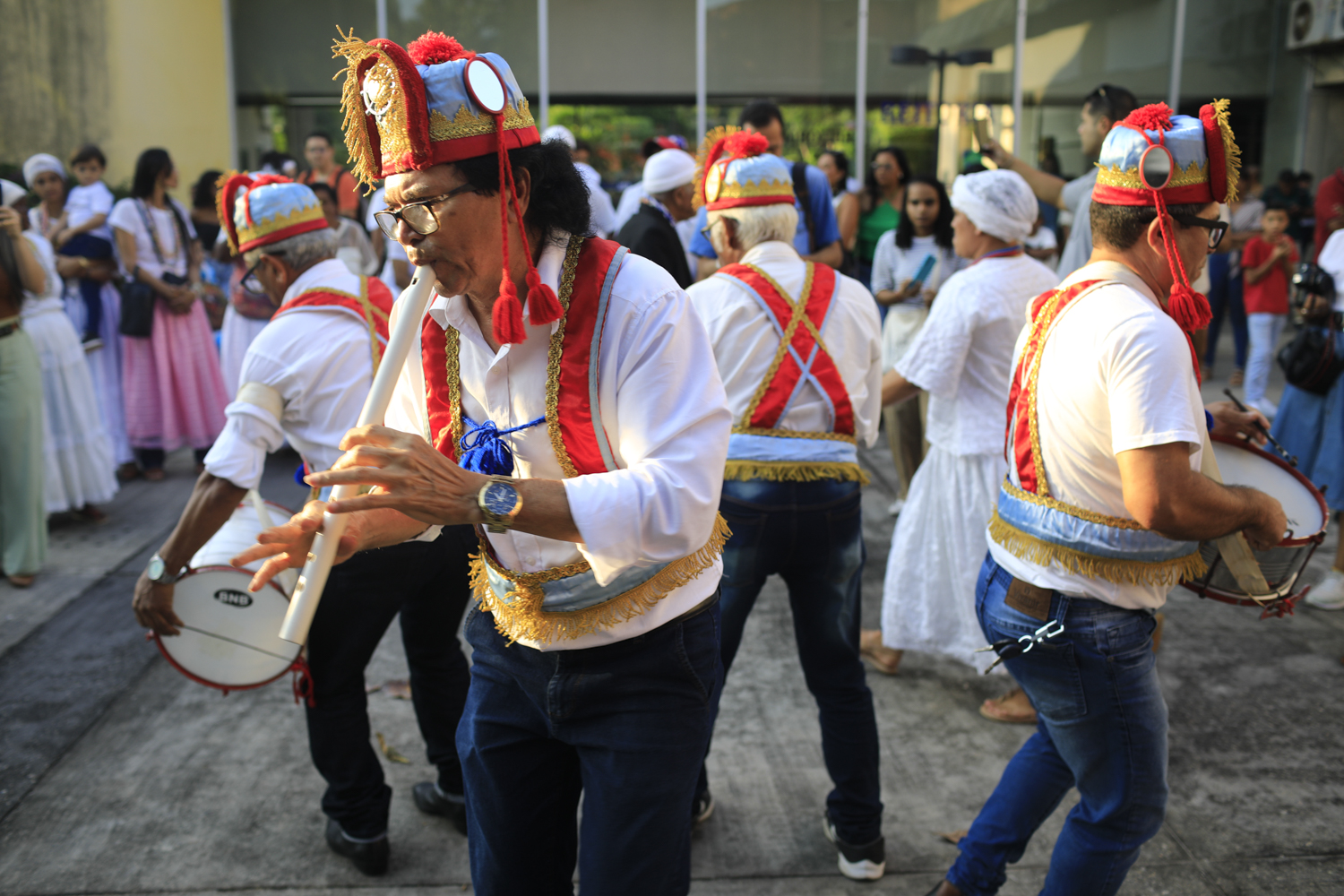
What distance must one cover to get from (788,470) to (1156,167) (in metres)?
1.22

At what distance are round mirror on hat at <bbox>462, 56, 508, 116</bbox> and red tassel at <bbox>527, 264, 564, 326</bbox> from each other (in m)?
0.27

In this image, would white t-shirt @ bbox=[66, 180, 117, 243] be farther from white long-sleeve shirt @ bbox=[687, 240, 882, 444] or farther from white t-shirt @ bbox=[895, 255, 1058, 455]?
white t-shirt @ bbox=[895, 255, 1058, 455]

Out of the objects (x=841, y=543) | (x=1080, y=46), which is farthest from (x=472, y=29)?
(x=841, y=543)

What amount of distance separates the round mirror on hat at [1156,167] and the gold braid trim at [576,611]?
1183 mm

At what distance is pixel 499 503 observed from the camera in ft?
4.84

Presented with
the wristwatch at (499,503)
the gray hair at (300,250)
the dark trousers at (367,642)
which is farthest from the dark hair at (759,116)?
the wristwatch at (499,503)

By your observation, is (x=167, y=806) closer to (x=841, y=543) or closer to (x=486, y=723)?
(x=486, y=723)

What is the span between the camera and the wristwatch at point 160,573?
2.72 meters

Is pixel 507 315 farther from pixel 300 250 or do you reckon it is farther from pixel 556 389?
pixel 300 250

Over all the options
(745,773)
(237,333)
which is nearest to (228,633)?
(745,773)

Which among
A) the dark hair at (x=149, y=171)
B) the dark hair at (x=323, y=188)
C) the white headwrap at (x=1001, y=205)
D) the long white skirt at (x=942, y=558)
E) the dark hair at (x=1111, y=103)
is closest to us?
the white headwrap at (x=1001, y=205)

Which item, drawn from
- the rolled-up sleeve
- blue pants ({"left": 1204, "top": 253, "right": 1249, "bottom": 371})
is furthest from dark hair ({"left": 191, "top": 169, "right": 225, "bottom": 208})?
blue pants ({"left": 1204, "top": 253, "right": 1249, "bottom": 371})

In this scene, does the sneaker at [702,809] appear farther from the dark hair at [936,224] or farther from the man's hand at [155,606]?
the dark hair at [936,224]

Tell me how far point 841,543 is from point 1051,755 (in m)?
0.78
